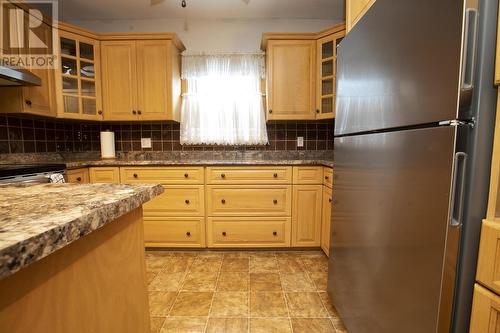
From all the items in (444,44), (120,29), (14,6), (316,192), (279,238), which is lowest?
(279,238)

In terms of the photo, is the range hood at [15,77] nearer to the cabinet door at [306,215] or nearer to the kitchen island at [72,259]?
the kitchen island at [72,259]

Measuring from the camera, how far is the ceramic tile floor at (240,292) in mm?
1406

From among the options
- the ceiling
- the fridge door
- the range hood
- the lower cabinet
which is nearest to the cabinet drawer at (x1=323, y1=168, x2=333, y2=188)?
the fridge door

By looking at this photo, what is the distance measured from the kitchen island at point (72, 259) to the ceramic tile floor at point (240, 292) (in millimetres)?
826

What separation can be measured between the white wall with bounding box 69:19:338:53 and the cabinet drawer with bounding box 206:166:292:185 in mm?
1394

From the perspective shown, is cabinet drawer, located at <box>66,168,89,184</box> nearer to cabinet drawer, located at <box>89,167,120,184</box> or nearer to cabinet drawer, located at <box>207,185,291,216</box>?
cabinet drawer, located at <box>89,167,120,184</box>

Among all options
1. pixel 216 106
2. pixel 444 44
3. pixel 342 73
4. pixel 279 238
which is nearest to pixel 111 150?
pixel 216 106

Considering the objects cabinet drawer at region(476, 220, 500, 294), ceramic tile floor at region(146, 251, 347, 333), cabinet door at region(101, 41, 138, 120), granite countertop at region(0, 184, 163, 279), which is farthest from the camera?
cabinet door at region(101, 41, 138, 120)

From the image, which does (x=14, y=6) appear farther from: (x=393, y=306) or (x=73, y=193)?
(x=393, y=306)

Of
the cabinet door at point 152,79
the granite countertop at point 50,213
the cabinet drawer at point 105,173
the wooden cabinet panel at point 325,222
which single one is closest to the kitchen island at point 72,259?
the granite countertop at point 50,213

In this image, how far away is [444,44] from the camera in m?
0.65

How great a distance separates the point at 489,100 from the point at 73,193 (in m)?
1.12

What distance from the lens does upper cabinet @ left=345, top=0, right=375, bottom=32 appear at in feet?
3.88

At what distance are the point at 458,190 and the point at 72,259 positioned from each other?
3.11ft
